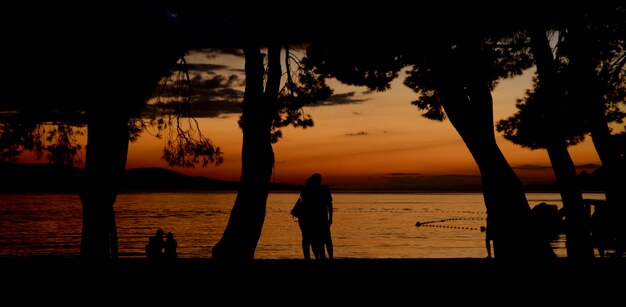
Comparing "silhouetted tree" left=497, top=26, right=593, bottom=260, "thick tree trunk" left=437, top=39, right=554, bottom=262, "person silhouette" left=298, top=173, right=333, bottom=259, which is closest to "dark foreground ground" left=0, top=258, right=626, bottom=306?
"thick tree trunk" left=437, top=39, right=554, bottom=262

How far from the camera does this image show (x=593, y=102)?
1331 cm

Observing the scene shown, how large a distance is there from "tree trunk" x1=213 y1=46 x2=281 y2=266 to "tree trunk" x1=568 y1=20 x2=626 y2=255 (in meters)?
6.94

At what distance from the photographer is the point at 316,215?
13.1 m

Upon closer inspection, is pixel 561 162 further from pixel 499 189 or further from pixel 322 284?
pixel 322 284

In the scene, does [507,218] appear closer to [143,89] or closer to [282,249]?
[143,89]

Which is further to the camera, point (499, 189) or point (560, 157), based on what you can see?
point (560, 157)

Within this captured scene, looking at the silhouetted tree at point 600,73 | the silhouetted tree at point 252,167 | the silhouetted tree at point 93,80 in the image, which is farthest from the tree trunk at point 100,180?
the silhouetted tree at point 600,73

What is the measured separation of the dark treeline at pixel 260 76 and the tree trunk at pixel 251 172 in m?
0.02

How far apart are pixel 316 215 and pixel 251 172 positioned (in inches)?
117

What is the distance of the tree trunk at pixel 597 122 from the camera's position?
12.3 meters

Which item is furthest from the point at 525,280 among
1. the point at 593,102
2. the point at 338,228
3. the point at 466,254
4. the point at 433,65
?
the point at 338,228

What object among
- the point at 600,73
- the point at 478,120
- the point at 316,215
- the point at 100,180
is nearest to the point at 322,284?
the point at 100,180

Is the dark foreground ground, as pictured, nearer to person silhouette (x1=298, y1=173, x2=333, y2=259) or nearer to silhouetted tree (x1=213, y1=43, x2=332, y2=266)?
silhouetted tree (x1=213, y1=43, x2=332, y2=266)

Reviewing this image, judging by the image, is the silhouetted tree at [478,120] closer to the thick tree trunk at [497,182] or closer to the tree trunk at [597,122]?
the thick tree trunk at [497,182]
